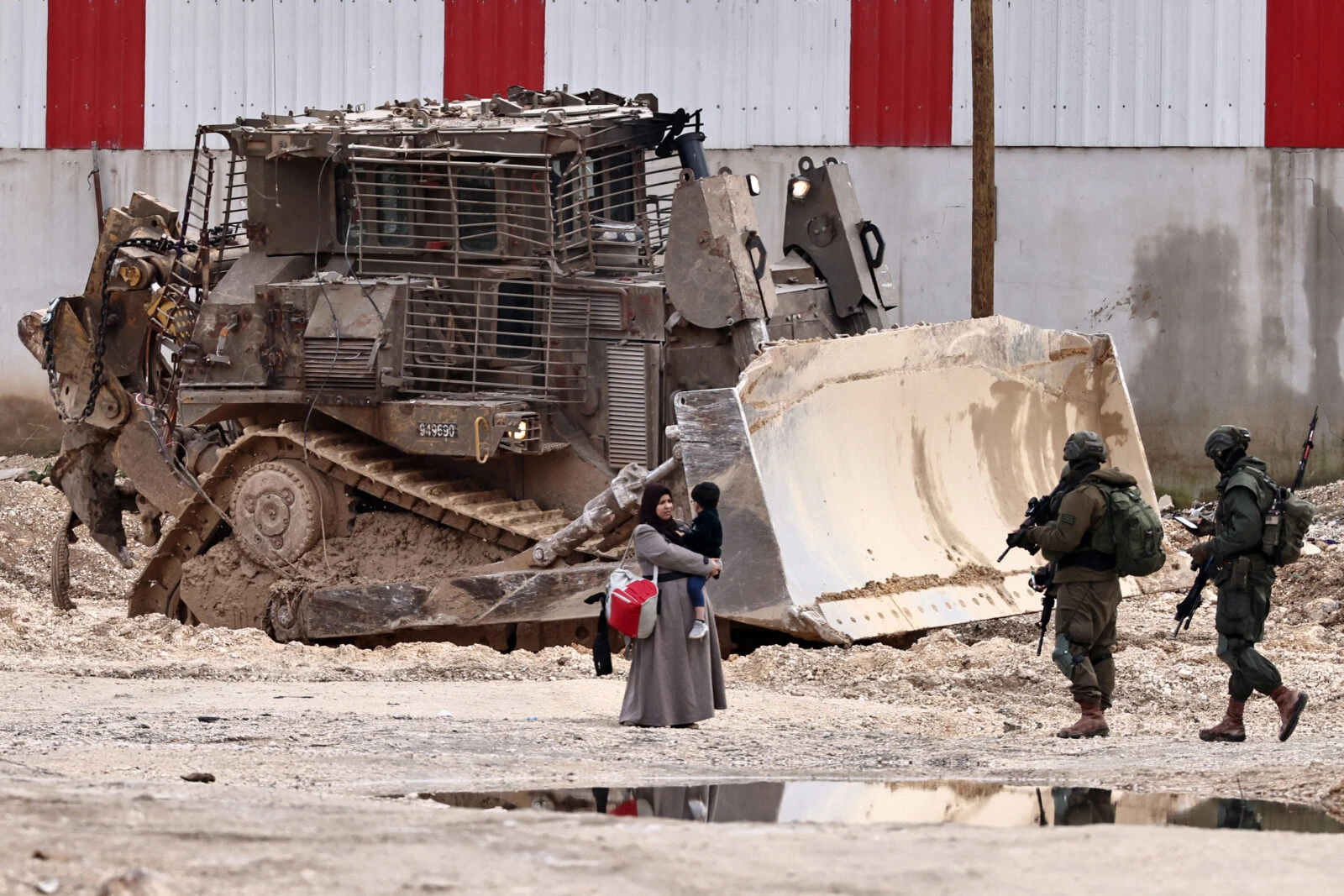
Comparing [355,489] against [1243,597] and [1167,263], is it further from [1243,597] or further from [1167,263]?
[1167,263]

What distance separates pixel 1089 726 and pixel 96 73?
14.8 metres

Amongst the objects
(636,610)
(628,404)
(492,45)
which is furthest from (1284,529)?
(492,45)

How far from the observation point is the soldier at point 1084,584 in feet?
28.6

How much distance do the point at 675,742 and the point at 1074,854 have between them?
3.16m

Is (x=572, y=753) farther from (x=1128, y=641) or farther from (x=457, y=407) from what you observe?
(x=1128, y=641)

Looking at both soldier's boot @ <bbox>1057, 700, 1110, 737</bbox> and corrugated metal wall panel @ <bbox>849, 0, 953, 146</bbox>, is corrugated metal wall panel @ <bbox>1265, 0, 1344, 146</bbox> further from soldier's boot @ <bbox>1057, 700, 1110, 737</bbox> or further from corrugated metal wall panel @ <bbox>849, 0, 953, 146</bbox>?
soldier's boot @ <bbox>1057, 700, 1110, 737</bbox>

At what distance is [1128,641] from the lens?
10.9 metres

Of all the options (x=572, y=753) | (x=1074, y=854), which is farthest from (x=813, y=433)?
(x=1074, y=854)

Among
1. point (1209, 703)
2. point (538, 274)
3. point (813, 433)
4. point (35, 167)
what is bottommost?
point (1209, 703)

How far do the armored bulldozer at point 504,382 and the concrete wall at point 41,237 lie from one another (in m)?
7.92

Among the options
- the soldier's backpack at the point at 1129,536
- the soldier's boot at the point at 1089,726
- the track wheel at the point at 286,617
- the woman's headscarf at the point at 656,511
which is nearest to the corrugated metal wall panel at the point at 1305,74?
the soldier's backpack at the point at 1129,536

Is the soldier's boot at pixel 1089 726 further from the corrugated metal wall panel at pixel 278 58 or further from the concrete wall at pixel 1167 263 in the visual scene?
the corrugated metal wall panel at pixel 278 58

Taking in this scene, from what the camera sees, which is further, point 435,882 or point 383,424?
point 383,424

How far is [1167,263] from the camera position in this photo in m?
18.3
